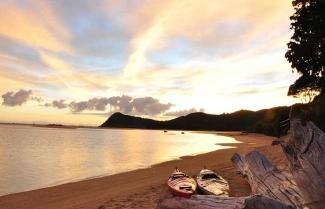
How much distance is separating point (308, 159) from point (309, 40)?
73.3 ft

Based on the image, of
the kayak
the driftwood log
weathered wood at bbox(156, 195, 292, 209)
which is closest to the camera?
the driftwood log

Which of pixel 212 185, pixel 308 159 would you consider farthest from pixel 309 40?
pixel 308 159

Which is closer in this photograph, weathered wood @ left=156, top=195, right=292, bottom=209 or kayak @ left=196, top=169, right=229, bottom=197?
weathered wood @ left=156, top=195, right=292, bottom=209

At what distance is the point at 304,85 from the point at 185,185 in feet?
66.6

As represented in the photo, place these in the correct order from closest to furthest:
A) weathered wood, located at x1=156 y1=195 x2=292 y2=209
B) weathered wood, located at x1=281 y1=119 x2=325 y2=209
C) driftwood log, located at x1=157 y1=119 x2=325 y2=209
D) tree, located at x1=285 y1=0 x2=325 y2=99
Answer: driftwood log, located at x1=157 y1=119 x2=325 y2=209, weathered wood, located at x1=281 y1=119 x2=325 y2=209, weathered wood, located at x1=156 y1=195 x2=292 y2=209, tree, located at x1=285 y1=0 x2=325 y2=99

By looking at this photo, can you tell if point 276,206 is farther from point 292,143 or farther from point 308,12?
point 308,12

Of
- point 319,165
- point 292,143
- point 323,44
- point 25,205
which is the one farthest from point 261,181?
point 323,44

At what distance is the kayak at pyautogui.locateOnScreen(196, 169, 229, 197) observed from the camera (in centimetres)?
1156

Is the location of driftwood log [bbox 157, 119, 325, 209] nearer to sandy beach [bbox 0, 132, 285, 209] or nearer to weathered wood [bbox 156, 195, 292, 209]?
weathered wood [bbox 156, 195, 292, 209]

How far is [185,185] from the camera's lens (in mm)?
12258

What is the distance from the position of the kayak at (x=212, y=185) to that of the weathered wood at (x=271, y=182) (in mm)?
923

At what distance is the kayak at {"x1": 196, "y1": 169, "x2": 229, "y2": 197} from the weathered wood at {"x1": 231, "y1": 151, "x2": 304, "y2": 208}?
0.92m

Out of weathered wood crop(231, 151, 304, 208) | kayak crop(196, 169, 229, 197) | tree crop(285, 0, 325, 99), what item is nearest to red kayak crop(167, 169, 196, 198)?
kayak crop(196, 169, 229, 197)

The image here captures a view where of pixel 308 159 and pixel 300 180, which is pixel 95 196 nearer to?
pixel 300 180
